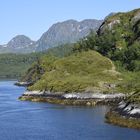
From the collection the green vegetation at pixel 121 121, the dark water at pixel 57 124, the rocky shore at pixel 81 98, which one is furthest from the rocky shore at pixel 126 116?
the rocky shore at pixel 81 98

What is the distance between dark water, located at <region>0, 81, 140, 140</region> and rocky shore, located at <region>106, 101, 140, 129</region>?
7.94 feet

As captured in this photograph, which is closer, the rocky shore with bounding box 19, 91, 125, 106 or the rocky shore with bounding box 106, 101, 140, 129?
the rocky shore with bounding box 106, 101, 140, 129

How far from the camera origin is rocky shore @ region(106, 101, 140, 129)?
10862cm

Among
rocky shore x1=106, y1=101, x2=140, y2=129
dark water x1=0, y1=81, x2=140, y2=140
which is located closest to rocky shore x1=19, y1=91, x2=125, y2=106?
dark water x1=0, y1=81, x2=140, y2=140

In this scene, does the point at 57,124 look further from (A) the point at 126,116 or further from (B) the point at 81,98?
(B) the point at 81,98

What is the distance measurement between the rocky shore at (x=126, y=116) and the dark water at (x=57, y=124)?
95.3 inches

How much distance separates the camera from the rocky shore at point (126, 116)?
109 meters

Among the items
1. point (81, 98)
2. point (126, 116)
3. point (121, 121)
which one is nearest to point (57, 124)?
point (121, 121)

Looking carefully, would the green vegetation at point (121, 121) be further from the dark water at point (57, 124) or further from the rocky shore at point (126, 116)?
the dark water at point (57, 124)

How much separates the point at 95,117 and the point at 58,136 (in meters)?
29.5

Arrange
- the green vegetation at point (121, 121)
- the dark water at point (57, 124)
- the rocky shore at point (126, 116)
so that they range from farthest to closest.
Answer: the rocky shore at point (126, 116) < the green vegetation at point (121, 121) < the dark water at point (57, 124)

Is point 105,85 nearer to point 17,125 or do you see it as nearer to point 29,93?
point 29,93

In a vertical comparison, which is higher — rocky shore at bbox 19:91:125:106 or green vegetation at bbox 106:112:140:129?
rocky shore at bbox 19:91:125:106

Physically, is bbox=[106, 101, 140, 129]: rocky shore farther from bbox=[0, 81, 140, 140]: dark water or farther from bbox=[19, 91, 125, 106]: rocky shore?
bbox=[19, 91, 125, 106]: rocky shore
